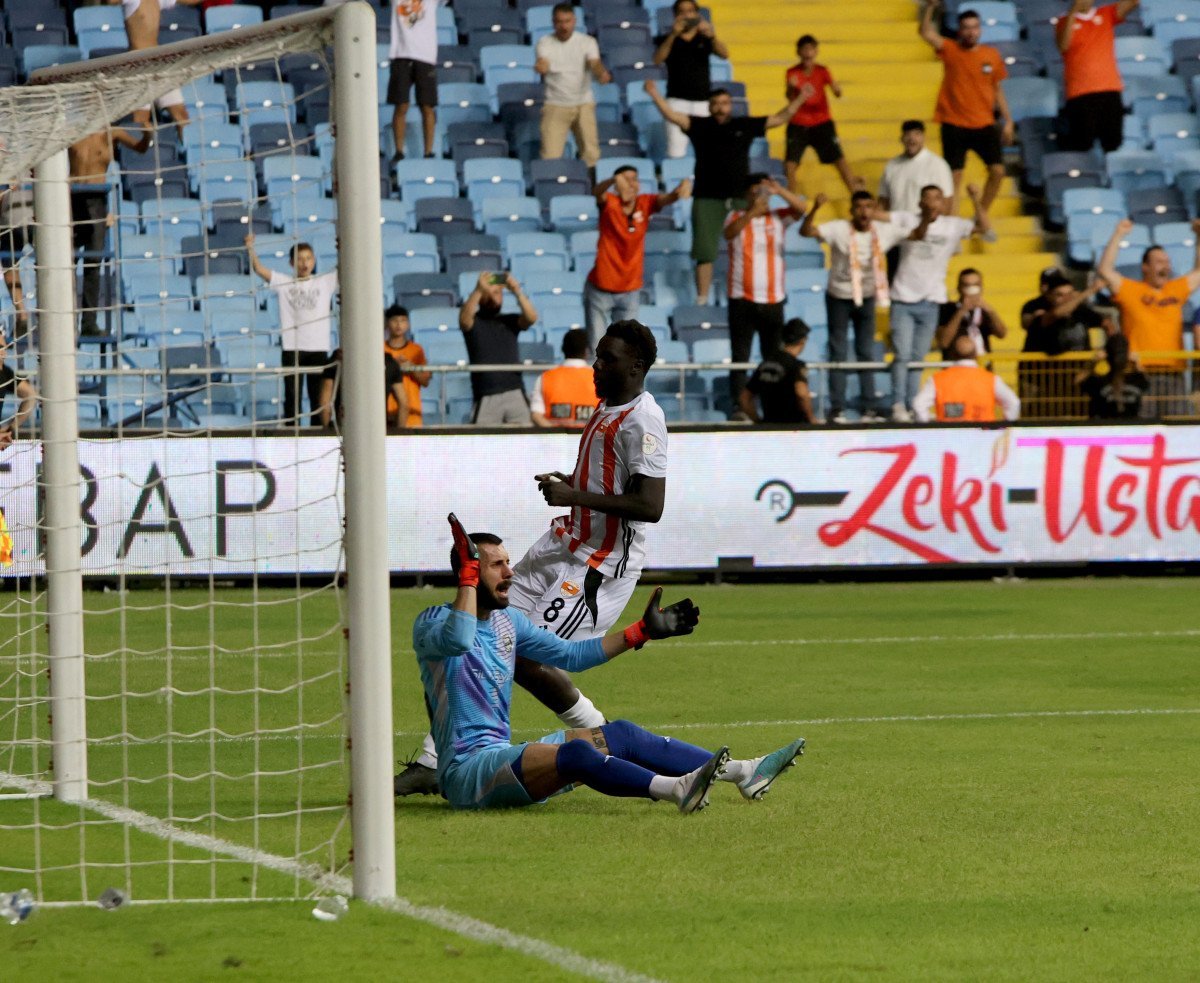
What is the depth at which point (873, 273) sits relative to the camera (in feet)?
59.8

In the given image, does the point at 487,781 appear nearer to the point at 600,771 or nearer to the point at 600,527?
the point at 600,771

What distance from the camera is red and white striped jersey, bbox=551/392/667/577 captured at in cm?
773

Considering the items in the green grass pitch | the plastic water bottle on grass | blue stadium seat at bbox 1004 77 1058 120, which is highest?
blue stadium seat at bbox 1004 77 1058 120

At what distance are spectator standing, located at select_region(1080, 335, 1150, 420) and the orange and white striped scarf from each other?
220 cm

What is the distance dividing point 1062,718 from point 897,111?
15.3m

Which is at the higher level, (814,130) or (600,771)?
(814,130)

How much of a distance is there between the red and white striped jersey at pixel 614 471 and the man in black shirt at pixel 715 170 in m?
11.6

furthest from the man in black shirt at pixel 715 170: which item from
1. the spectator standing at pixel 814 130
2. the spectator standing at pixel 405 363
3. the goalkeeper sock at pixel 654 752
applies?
the goalkeeper sock at pixel 654 752

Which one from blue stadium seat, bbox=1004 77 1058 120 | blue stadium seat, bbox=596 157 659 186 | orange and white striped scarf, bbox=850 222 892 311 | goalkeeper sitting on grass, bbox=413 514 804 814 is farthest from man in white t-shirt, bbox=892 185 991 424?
goalkeeper sitting on grass, bbox=413 514 804 814

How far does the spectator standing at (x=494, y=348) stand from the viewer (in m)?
16.9

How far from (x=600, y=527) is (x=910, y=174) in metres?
12.6

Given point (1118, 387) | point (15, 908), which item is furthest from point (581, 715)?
point (1118, 387)

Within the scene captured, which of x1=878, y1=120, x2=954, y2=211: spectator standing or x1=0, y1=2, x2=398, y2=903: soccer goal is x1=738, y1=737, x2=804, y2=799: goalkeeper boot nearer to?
x1=0, y1=2, x2=398, y2=903: soccer goal

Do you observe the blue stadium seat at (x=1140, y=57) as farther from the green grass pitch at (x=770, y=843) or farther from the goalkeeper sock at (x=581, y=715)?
the goalkeeper sock at (x=581, y=715)
